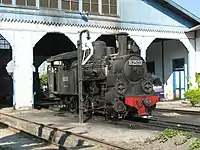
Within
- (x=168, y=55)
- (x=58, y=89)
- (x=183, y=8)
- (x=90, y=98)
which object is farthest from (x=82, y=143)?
(x=168, y=55)

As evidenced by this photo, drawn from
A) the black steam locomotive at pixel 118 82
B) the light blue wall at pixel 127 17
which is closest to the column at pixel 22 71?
the light blue wall at pixel 127 17

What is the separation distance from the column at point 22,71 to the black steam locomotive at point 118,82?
572cm

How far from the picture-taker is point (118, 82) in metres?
14.0

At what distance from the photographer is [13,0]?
850 inches

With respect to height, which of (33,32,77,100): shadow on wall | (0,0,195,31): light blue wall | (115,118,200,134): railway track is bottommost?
(115,118,200,134): railway track

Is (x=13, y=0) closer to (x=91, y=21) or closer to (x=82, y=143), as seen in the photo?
(x=91, y=21)

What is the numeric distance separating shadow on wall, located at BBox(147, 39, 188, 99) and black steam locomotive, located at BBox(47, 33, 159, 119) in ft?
46.9

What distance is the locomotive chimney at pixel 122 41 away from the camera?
14.6 metres

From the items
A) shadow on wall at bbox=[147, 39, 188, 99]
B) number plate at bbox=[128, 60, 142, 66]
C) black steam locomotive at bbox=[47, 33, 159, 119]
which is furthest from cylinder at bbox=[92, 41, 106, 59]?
shadow on wall at bbox=[147, 39, 188, 99]

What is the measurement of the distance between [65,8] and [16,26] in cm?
333

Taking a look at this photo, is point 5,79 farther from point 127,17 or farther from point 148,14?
point 148,14

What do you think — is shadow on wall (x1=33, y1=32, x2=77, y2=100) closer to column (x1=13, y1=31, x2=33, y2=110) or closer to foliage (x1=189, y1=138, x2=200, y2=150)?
column (x1=13, y1=31, x2=33, y2=110)

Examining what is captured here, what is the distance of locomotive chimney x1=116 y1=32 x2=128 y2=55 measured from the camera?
47.9 ft

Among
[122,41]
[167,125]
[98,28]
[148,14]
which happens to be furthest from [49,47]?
[167,125]
